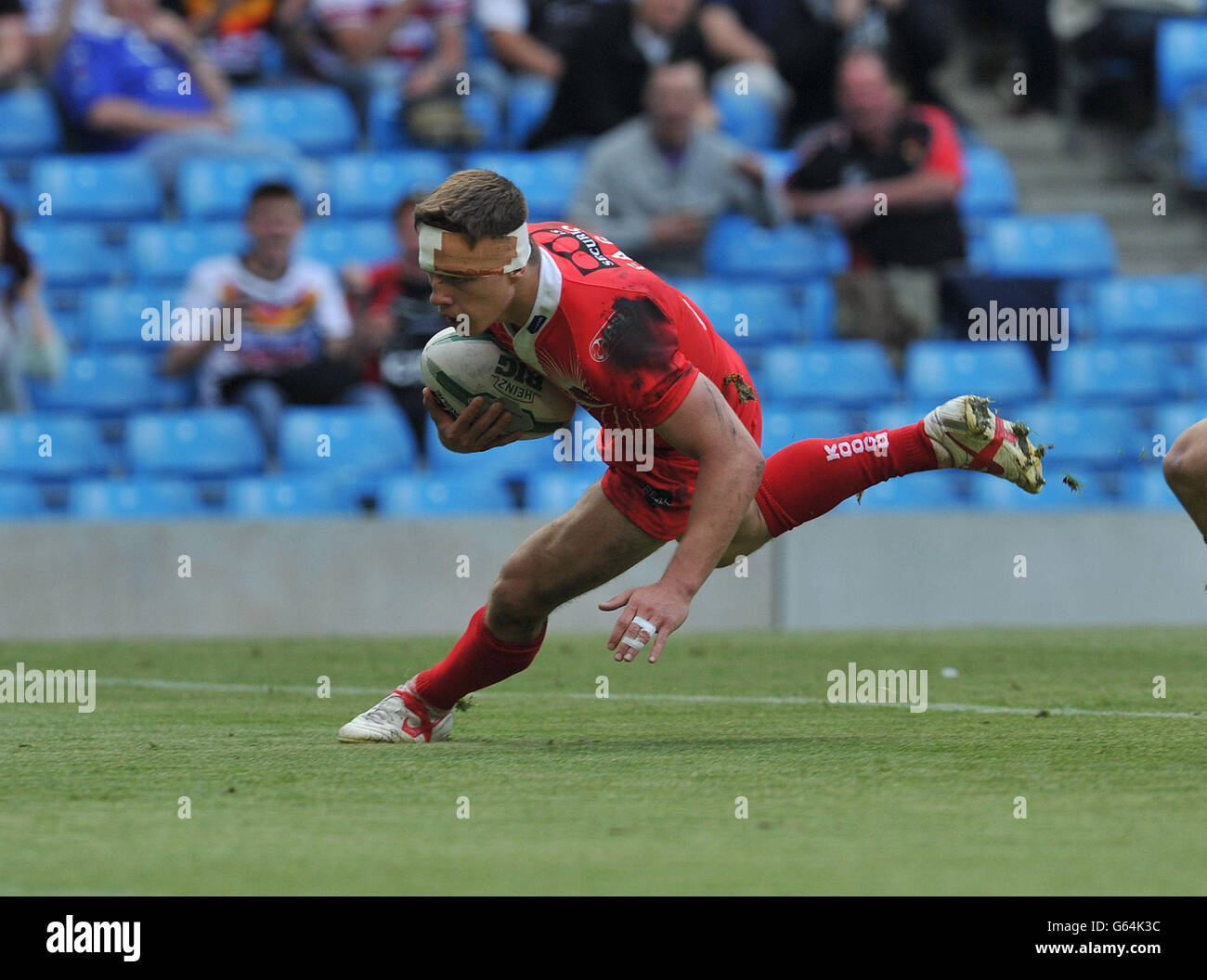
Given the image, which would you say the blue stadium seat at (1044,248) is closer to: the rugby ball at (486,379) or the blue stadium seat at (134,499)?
the blue stadium seat at (134,499)

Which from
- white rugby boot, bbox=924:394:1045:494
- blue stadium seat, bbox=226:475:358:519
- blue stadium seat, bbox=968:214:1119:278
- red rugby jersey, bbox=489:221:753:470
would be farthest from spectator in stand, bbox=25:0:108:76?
white rugby boot, bbox=924:394:1045:494

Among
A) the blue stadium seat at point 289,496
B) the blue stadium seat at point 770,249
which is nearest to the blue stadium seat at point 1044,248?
the blue stadium seat at point 770,249

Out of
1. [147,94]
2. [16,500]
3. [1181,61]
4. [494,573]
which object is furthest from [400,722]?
[1181,61]

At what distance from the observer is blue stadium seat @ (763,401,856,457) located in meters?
11.4

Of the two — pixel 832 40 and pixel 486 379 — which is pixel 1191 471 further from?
pixel 832 40

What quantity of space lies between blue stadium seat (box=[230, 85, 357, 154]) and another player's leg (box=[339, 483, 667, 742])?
28.7ft

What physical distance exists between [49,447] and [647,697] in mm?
5651

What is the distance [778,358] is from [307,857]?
8698 millimetres

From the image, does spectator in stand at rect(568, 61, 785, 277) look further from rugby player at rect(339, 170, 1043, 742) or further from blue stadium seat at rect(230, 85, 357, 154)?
rugby player at rect(339, 170, 1043, 742)

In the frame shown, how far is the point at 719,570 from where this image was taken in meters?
10.8

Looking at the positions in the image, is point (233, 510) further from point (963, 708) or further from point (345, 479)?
point (963, 708)

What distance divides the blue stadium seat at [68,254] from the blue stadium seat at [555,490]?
11.7 feet

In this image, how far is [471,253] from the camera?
5020 mm
